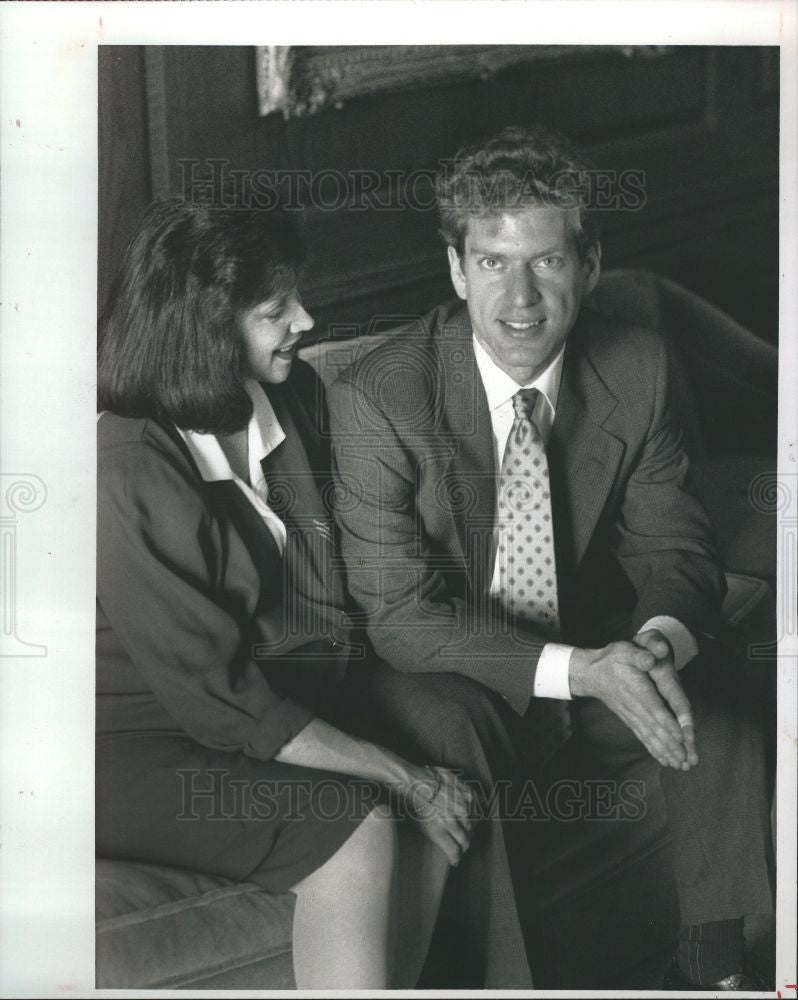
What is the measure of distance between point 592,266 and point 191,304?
0.82m

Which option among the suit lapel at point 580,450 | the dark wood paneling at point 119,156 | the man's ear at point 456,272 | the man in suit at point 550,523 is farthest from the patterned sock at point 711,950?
the dark wood paneling at point 119,156

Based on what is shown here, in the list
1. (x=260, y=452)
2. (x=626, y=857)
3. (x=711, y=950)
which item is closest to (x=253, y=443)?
(x=260, y=452)

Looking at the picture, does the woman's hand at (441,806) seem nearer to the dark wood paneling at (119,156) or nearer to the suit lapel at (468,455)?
the suit lapel at (468,455)

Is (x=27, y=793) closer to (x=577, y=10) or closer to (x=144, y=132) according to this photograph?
(x=144, y=132)

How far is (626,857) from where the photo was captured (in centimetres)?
234

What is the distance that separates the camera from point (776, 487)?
2.39m

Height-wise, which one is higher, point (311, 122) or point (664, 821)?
point (311, 122)

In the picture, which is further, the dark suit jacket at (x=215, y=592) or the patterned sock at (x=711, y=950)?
the patterned sock at (x=711, y=950)

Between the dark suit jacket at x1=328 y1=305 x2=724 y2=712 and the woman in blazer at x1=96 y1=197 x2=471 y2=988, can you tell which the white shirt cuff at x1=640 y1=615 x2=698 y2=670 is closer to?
the dark suit jacket at x1=328 y1=305 x2=724 y2=712

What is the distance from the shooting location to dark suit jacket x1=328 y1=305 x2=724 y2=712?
2283 millimetres

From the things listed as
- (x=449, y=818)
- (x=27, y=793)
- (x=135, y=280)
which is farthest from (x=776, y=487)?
(x=27, y=793)

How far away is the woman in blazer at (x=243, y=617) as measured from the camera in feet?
7.36

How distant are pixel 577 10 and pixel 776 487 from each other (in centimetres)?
109

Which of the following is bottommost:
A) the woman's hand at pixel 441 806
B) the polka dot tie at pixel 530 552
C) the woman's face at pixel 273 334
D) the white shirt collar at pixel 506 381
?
the woman's hand at pixel 441 806
